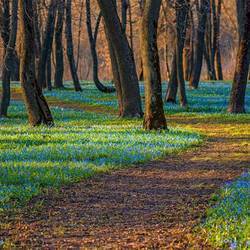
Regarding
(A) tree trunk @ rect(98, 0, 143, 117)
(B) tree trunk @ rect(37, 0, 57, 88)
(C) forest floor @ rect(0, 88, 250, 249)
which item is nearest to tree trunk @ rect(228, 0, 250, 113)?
(A) tree trunk @ rect(98, 0, 143, 117)

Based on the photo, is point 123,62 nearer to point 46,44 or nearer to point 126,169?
point 126,169

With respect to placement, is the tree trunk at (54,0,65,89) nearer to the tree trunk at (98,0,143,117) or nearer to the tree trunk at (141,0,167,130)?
the tree trunk at (98,0,143,117)

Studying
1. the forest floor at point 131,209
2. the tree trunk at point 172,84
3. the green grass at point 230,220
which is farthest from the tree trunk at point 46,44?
the green grass at point 230,220

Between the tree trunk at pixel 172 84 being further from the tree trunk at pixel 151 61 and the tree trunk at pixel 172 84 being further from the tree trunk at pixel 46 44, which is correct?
the tree trunk at pixel 151 61

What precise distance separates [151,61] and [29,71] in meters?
4.19

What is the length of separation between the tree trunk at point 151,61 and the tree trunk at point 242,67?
21.1 ft

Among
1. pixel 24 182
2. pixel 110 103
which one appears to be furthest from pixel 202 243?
pixel 110 103

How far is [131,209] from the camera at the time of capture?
8.27 meters

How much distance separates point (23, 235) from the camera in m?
6.84

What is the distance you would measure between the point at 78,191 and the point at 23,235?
111 inches

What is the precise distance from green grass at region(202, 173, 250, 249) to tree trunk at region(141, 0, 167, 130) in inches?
343

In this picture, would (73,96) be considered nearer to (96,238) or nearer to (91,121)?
(91,121)

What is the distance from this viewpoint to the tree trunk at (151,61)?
17609 millimetres

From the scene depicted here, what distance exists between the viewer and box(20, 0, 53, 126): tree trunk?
19.1 m
